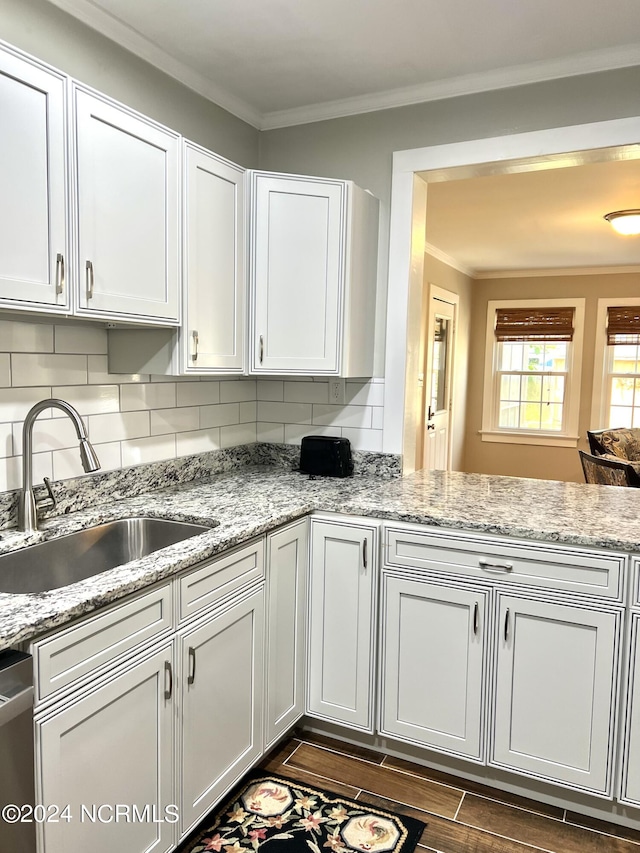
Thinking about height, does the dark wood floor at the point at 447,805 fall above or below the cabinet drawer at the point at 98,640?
below

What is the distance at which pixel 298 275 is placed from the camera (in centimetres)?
258

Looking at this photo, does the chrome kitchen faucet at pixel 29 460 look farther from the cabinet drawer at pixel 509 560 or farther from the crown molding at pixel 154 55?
the crown molding at pixel 154 55

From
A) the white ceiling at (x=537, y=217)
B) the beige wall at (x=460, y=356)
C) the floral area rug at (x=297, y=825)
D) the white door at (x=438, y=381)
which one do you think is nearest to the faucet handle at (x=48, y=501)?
the floral area rug at (x=297, y=825)

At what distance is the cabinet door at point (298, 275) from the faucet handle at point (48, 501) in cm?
95

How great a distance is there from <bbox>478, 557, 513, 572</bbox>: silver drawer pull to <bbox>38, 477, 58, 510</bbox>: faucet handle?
1388 mm

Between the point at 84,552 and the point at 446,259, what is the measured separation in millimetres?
4959

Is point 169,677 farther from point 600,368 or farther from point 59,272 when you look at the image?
point 600,368

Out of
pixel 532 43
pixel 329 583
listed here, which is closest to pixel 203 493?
pixel 329 583

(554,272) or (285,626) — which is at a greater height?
(554,272)

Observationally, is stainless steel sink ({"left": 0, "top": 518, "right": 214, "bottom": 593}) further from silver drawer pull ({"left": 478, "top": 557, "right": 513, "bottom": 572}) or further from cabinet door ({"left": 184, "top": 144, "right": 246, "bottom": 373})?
silver drawer pull ({"left": 478, "top": 557, "right": 513, "bottom": 572})

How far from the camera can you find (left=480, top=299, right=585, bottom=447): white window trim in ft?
21.8

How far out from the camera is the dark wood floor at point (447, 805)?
6.27ft

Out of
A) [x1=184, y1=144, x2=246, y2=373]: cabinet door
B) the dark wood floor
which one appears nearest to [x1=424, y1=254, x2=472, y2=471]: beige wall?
[x1=184, y1=144, x2=246, y2=373]: cabinet door

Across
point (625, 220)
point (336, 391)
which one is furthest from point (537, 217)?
point (336, 391)
